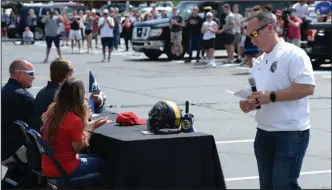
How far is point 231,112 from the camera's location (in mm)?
13820

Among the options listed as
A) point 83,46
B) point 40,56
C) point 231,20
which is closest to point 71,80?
point 40,56

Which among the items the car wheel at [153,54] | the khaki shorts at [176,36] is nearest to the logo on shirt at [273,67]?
the khaki shorts at [176,36]

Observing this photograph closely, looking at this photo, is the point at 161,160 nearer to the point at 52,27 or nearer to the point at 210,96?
the point at 210,96

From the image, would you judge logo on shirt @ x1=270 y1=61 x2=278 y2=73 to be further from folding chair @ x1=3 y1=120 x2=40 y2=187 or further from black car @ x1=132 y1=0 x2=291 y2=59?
black car @ x1=132 y1=0 x2=291 y2=59

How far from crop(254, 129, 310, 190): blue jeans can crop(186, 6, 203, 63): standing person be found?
19.3 metres

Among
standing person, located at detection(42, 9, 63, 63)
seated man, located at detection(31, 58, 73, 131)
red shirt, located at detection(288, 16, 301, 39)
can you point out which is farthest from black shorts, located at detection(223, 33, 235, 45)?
seated man, located at detection(31, 58, 73, 131)

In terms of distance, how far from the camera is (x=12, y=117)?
752 cm

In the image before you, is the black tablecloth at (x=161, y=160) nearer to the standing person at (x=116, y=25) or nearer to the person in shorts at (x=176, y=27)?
the person in shorts at (x=176, y=27)

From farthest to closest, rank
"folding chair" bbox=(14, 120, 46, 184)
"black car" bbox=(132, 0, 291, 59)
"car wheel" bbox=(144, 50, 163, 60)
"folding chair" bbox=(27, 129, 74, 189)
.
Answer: "car wheel" bbox=(144, 50, 163, 60)
"black car" bbox=(132, 0, 291, 59)
"folding chair" bbox=(14, 120, 46, 184)
"folding chair" bbox=(27, 129, 74, 189)

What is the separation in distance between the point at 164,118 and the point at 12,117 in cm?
188

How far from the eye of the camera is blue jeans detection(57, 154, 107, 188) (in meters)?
6.50

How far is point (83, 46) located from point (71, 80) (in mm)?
22059

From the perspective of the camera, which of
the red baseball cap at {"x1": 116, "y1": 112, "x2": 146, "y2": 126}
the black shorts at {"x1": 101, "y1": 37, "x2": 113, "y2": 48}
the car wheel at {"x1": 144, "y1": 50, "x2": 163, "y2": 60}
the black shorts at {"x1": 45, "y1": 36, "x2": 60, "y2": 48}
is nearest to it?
the red baseball cap at {"x1": 116, "y1": 112, "x2": 146, "y2": 126}

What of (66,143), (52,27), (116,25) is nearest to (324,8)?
(52,27)
